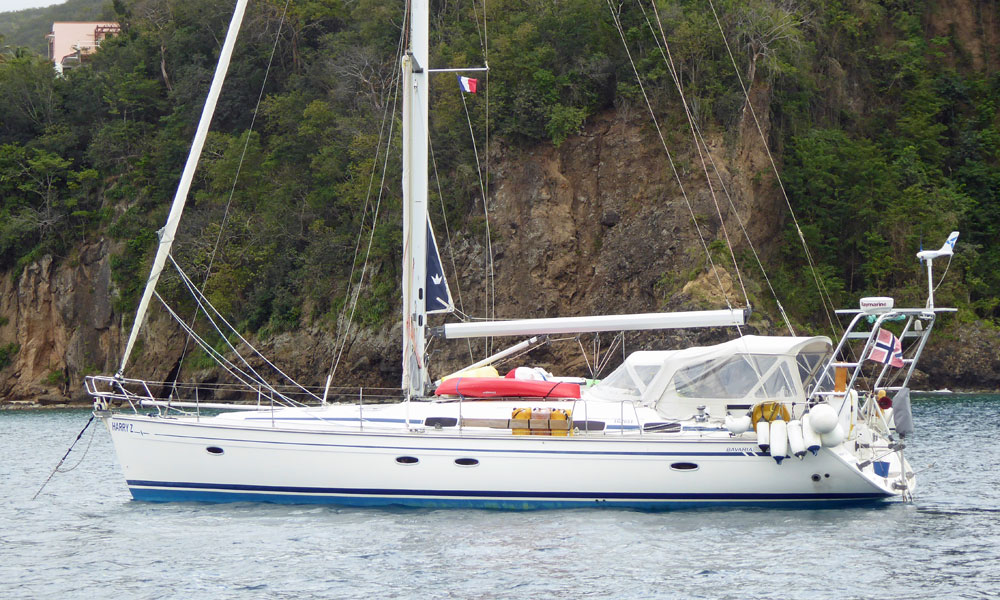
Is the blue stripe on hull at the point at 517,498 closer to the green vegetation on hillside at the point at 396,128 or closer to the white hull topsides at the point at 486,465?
the white hull topsides at the point at 486,465

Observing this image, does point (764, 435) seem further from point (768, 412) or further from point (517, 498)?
point (517, 498)

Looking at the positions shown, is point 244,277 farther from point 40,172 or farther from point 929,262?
point 929,262

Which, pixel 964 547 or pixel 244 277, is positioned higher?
pixel 244 277

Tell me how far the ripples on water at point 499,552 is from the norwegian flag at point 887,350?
7.28 feet

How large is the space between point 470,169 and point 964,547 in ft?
101

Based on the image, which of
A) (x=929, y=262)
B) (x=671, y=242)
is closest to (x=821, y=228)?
(x=671, y=242)

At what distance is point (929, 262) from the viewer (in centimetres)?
1535

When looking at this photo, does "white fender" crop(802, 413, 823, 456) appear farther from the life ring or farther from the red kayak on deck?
the red kayak on deck

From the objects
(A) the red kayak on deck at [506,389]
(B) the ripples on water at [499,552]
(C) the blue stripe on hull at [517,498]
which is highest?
(A) the red kayak on deck at [506,389]

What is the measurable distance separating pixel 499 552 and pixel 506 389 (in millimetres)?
4056

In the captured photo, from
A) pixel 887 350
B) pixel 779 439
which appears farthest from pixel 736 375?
pixel 887 350

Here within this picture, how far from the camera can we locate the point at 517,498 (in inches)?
574

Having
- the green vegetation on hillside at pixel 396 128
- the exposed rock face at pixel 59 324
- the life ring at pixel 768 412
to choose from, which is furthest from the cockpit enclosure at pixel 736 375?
the exposed rock face at pixel 59 324

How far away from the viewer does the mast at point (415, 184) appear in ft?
55.8
